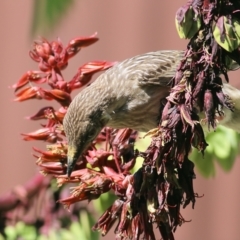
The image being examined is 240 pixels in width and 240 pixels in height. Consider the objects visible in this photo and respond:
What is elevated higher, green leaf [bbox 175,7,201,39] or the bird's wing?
green leaf [bbox 175,7,201,39]

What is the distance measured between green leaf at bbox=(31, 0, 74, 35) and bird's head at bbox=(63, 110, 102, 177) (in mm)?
225

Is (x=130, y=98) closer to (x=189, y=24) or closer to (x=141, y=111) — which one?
Result: (x=141, y=111)

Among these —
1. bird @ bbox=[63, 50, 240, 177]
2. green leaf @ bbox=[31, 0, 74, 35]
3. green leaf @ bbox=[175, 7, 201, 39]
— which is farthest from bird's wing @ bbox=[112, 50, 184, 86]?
green leaf @ bbox=[175, 7, 201, 39]

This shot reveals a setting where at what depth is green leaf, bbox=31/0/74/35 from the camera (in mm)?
1166

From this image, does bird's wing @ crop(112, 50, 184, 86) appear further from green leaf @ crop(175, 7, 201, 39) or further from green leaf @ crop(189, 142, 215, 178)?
green leaf @ crop(175, 7, 201, 39)

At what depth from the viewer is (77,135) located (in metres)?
1.38

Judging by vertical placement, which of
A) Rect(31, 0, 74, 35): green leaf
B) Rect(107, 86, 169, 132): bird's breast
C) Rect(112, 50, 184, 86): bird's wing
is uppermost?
Rect(31, 0, 74, 35): green leaf

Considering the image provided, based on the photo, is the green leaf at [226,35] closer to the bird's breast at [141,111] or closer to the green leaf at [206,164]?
the green leaf at [206,164]

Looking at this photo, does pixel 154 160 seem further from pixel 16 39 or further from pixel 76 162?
pixel 16 39

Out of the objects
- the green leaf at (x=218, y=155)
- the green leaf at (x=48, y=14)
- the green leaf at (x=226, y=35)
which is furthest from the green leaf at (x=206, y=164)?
the green leaf at (x=226, y=35)

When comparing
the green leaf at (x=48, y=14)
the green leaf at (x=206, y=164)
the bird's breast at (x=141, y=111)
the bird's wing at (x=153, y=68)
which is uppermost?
the green leaf at (x=48, y=14)

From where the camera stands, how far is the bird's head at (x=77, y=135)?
4.04 feet

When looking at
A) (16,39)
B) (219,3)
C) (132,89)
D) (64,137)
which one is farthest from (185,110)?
(16,39)

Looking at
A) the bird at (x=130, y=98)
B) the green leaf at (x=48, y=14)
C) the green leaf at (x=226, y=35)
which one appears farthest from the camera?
the bird at (x=130, y=98)
